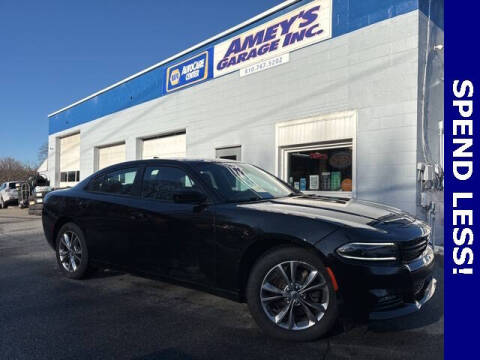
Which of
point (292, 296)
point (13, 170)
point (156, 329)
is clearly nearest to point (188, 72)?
point (156, 329)

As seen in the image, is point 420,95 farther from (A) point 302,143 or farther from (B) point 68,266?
(B) point 68,266

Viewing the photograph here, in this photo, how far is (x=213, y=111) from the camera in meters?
12.1

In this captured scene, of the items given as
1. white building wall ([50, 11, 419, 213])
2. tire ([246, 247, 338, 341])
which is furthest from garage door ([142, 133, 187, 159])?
tire ([246, 247, 338, 341])

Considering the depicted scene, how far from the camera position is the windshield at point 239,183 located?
3.69 metres

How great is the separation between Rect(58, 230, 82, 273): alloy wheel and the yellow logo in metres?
9.93

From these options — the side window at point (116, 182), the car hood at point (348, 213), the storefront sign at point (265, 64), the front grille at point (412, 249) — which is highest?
the storefront sign at point (265, 64)

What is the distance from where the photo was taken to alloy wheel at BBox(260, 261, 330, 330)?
2.82 m

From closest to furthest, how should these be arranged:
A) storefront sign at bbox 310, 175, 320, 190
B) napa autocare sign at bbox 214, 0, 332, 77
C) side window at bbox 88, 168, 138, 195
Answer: side window at bbox 88, 168, 138, 195, napa autocare sign at bbox 214, 0, 332, 77, storefront sign at bbox 310, 175, 320, 190

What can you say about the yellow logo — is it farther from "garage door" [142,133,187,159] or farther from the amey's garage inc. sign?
"garage door" [142,133,187,159]

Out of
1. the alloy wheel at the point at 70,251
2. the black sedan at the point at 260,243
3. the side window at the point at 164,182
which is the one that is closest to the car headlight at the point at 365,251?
the black sedan at the point at 260,243

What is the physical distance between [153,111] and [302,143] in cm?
786

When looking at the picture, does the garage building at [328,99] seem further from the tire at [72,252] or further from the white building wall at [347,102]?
the tire at [72,252]

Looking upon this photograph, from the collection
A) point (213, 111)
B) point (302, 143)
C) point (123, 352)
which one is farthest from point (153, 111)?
point (123, 352)

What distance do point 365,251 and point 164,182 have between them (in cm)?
223
